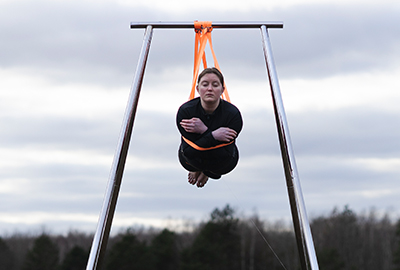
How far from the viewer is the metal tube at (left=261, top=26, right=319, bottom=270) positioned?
790 centimetres

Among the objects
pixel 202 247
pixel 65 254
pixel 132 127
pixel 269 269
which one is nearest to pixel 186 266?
pixel 202 247

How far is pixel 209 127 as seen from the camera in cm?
871

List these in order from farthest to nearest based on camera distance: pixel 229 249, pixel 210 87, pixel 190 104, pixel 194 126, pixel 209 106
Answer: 1. pixel 229 249
2. pixel 190 104
3. pixel 209 106
4. pixel 210 87
5. pixel 194 126

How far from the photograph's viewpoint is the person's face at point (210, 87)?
8461 millimetres

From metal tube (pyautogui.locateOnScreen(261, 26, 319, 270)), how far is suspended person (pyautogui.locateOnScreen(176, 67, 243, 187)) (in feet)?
2.71

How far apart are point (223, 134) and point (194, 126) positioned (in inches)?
18.8

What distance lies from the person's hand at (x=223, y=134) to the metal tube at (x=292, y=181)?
1042 millimetres

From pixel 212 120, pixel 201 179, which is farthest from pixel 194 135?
pixel 201 179

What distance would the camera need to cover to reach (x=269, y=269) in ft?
174

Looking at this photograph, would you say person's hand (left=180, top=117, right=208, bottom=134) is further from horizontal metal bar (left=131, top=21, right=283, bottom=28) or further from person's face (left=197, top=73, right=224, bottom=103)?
horizontal metal bar (left=131, top=21, right=283, bottom=28)

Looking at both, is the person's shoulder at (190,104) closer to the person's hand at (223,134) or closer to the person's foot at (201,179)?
the person's hand at (223,134)

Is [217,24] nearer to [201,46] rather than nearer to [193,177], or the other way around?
[201,46]

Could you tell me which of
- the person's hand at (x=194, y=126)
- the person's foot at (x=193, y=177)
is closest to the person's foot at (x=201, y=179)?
the person's foot at (x=193, y=177)

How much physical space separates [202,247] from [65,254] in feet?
46.2
